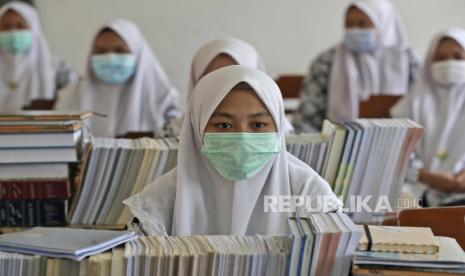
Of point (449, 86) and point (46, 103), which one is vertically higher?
point (449, 86)

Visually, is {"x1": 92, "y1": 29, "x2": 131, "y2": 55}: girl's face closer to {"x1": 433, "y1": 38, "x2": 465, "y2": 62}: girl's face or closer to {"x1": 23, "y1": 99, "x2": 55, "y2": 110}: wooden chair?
{"x1": 23, "y1": 99, "x2": 55, "y2": 110}: wooden chair

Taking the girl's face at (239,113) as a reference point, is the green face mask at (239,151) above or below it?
below

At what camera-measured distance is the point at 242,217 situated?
187 cm

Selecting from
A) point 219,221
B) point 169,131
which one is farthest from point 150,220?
point 169,131

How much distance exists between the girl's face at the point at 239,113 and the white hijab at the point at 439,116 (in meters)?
1.84

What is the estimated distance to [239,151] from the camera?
1.86 m

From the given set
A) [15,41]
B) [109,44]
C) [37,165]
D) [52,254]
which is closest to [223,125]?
[52,254]

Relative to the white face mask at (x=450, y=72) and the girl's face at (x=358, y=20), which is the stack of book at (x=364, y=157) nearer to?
the white face mask at (x=450, y=72)

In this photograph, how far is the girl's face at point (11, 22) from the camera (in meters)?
4.80

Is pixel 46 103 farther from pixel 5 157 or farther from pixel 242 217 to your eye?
pixel 242 217

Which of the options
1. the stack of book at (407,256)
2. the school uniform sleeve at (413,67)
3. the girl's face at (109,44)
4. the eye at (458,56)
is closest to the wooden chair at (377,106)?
the eye at (458,56)

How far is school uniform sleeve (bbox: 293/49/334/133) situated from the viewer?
429 cm

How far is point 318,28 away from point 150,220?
421 centimetres

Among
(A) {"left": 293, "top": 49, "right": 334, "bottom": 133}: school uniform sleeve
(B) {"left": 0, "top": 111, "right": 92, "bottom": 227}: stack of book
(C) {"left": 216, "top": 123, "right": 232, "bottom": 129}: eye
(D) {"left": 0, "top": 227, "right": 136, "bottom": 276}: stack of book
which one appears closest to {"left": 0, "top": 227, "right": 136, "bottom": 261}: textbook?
(D) {"left": 0, "top": 227, "right": 136, "bottom": 276}: stack of book
